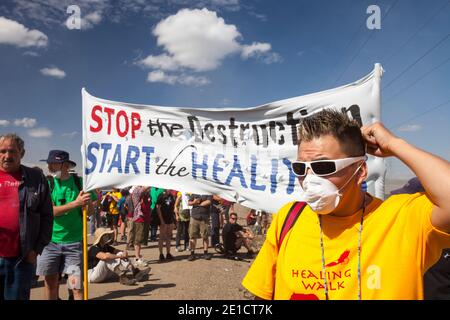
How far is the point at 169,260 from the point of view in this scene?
935 centimetres

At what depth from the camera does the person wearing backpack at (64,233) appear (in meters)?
4.52

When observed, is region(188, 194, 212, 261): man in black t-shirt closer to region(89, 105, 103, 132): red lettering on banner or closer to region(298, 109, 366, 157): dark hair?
region(89, 105, 103, 132): red lettering on banner

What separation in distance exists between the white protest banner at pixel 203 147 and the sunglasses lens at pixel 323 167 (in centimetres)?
239

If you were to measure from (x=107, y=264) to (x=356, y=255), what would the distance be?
262 inches

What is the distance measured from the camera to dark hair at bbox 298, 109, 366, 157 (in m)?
1.63

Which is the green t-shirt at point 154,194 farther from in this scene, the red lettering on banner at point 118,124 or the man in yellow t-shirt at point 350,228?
the man in yellow t-shirt at point 350,228

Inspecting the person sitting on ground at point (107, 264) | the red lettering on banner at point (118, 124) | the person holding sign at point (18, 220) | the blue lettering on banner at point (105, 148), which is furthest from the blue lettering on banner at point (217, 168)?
the person sitting on ground at point (107, 264)

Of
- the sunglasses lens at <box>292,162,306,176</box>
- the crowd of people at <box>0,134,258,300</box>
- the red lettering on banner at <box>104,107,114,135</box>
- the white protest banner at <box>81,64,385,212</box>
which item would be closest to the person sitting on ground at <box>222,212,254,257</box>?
the crowd of people at <box>0,134,258,300</box>

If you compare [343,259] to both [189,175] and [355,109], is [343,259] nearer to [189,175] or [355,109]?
[355,109]

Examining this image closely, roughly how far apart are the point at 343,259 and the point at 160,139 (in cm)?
343

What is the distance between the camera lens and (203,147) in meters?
4.47

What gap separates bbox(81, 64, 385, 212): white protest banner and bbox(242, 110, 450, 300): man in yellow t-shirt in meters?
2.31

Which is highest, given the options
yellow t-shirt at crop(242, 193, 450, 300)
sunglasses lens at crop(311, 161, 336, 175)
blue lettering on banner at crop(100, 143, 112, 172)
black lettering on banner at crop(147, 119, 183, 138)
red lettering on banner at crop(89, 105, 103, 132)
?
red lettering on banner at crop(89, 105, 103, 132)
